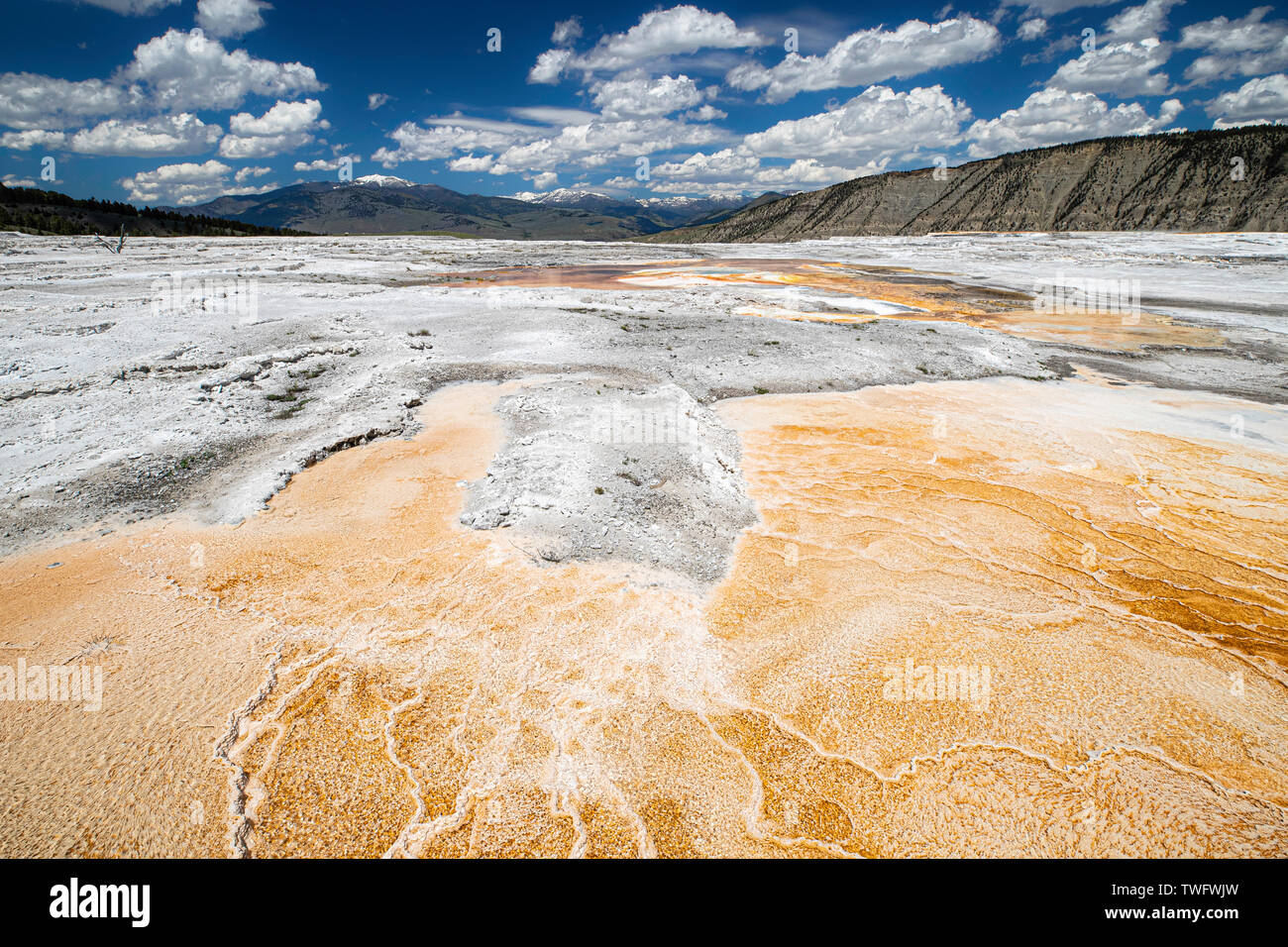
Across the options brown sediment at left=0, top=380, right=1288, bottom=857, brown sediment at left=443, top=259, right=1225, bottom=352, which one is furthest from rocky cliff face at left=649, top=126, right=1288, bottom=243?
brown sediment at left=0, top=380, right=1288, bottom=857

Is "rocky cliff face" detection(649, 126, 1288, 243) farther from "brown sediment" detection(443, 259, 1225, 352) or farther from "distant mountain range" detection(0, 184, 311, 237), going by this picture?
"distant mountain range" detection(0, 184, 311, 237)

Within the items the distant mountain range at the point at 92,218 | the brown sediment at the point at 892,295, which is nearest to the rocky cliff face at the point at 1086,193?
the brown sediment at the point at 892,295

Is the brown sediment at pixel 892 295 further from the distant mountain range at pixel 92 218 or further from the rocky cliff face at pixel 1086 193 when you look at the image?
the rocky cliff face at pixel 1086 193

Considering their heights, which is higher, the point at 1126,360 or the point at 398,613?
the point at 1126,360

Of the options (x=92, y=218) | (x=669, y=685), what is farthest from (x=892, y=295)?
(x=92, y=218)

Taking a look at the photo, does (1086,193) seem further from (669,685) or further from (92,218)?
(92,218)
